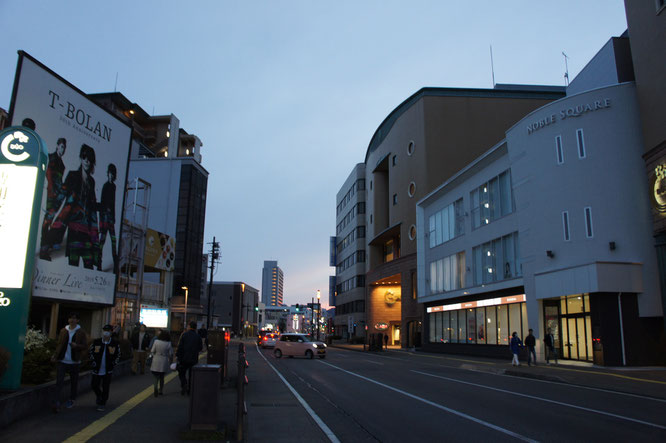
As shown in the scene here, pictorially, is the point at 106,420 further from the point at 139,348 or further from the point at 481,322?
the point at 481,322

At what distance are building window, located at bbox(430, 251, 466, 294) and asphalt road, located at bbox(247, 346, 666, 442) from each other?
23.7m

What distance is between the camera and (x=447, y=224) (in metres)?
44.2

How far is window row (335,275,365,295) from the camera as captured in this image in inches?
3285

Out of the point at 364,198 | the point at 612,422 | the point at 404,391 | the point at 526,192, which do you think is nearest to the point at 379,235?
the point at 364,198

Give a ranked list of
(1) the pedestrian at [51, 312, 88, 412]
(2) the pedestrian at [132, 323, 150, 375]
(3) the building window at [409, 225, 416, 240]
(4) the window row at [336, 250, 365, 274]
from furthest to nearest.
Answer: (4) the window row at [336, 250, 365, 274] < (3) the building window at [409, 225, 416, 240] < (2) the pedestrian at [132, 323, 150, 375] < (1) the pedestrian at [51, 312, 88, 412]

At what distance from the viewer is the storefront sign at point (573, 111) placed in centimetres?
2662

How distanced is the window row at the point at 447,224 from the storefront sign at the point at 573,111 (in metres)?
12.9

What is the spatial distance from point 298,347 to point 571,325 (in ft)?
55.2

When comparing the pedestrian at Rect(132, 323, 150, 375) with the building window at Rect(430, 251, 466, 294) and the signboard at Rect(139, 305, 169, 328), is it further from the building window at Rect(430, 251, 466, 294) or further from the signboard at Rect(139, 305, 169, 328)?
the building window at Rect(430, 251, 466, 294)

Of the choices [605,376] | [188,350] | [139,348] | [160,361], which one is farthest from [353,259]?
[160,361]

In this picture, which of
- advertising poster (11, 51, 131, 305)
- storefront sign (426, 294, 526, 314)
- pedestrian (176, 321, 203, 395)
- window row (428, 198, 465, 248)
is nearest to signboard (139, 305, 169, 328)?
advertising poster (11, 51, 131, 305)

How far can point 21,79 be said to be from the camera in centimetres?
1808

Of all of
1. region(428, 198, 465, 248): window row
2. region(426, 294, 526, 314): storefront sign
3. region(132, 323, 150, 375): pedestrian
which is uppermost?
region(428, 198, 465, 248): window row

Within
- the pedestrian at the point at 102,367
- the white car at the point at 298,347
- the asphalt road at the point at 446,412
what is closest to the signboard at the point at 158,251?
the white car at the point at 298,347
